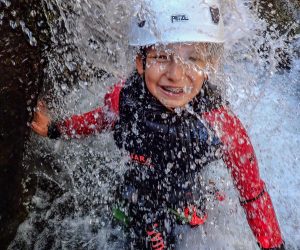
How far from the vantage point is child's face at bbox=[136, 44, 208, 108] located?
2336mm

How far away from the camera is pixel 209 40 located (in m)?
2.41

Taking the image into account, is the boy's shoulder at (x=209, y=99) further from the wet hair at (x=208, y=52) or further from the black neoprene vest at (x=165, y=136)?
the wet hair at (x=208, y=52)

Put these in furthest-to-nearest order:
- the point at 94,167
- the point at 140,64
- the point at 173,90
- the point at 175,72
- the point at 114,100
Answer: the point at 94,167 < the point at 114,100 < the point at 140,64 < the point at 173,90 < the point at 175,72

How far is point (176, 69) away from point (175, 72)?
2cm

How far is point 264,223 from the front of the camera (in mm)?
2328

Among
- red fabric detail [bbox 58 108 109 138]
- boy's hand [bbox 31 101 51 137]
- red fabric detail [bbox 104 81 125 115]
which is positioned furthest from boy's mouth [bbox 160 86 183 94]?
boy's hand [bbox 31 101 51 137]

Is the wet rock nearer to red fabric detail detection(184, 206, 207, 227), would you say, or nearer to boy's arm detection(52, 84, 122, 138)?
boy's arm detection(52, 84, 122, 138)

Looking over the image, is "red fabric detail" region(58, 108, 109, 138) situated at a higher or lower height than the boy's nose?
lower

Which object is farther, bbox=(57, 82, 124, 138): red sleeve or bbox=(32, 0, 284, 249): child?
bbox=(57, 82, 124, 138): red sleeve

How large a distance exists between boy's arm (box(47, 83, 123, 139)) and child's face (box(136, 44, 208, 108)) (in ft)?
1.26

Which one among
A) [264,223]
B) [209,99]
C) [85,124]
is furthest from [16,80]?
[264,223]

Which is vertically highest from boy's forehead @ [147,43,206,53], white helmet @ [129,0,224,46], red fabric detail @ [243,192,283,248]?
white helmet @ [129,0,224,46]

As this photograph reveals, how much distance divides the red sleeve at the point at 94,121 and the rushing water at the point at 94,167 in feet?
0.76

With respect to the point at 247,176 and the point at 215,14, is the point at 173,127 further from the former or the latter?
the point at 215,14
